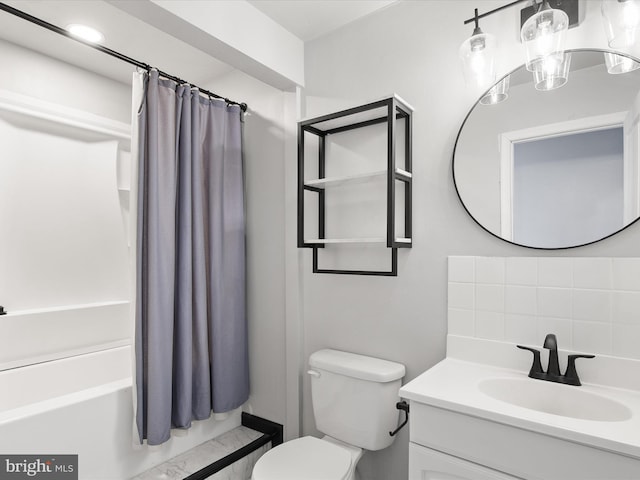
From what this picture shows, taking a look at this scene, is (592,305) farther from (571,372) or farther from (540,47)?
(540,47)

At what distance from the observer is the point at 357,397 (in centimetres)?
165

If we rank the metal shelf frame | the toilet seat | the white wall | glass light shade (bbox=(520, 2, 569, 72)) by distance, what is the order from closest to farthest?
glass light shade (bbox=(520, 2, 569, 72)) < the toilet seat < the metal shelf frame < the white wall

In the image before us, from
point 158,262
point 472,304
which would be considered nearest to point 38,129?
point 158,262

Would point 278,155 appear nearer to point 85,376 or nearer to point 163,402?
point 163,402

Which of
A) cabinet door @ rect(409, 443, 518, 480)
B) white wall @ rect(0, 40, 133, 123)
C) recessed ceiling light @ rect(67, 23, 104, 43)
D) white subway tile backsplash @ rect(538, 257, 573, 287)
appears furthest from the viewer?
white wall @ rect(0, 40, 133, 123)

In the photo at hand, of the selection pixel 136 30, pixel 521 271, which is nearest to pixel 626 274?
pixel 521 271

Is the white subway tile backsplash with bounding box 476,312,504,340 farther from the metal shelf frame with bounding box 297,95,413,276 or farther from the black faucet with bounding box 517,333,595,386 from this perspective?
the metal shelf frame with bounding box 297,95,413,276

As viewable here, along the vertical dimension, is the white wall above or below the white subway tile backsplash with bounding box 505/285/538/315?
above

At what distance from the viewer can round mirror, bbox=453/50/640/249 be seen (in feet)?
4.16

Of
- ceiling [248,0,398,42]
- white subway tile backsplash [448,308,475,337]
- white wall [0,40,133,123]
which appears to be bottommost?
white subway tile backsplash [448,308,475,337]

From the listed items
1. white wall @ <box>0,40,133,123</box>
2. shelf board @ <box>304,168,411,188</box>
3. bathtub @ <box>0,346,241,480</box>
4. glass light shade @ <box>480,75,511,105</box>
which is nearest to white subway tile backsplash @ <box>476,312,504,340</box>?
shelf board @ <box>304,168,411,188</box>

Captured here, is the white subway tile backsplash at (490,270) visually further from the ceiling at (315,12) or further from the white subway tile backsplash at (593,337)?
the ceiling at (315,12)

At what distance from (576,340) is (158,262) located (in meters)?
1.69

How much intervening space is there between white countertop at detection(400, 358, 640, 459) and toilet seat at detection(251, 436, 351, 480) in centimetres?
54
